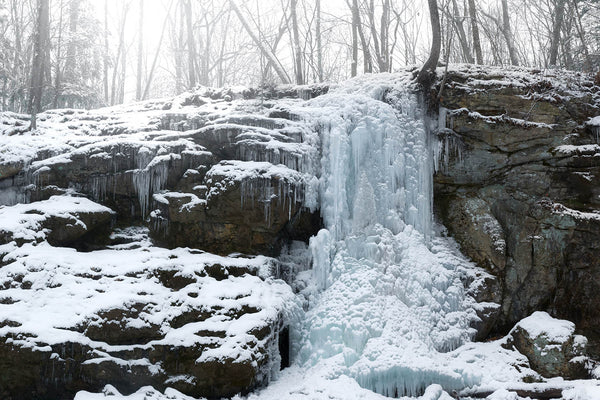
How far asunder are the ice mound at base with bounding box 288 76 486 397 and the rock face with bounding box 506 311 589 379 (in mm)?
800

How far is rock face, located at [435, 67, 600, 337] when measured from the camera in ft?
22.1

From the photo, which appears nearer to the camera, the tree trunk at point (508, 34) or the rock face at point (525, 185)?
the rock face at point (525, 185)

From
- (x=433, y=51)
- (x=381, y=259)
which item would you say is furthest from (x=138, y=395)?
(x=433, y=51)

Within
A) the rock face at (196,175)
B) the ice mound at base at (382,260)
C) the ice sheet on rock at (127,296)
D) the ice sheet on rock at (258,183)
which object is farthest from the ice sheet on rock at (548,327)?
the ice sheet on rock at (258,183)

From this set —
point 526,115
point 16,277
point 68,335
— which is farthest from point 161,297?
point 526,115

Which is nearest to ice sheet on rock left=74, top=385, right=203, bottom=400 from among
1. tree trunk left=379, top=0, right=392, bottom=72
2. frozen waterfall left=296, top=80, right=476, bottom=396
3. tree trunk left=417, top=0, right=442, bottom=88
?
frozen waterfall left=296, top=80, right=476, bottom=396

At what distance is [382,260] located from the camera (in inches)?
258

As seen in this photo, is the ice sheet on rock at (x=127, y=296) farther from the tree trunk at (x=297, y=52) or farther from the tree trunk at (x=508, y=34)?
the tree trunk at (x=508, y=34)

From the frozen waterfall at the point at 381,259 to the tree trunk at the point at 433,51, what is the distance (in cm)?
36

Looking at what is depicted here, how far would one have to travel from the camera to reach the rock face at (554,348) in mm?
5516

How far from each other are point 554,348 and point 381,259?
8.41ft

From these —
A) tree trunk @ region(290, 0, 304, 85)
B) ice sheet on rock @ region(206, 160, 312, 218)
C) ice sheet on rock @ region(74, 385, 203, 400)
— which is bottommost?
ice sheet on rock @ region(74, 385, 203, 400)

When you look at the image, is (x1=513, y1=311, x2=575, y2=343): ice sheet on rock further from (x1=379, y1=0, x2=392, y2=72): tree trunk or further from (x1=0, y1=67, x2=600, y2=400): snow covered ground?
(x1=379, y1=0, x2=392, y2=72): tree trunk

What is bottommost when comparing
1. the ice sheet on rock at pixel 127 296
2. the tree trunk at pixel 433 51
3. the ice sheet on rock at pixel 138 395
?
the ice sheet on rock at pixel 138 395
